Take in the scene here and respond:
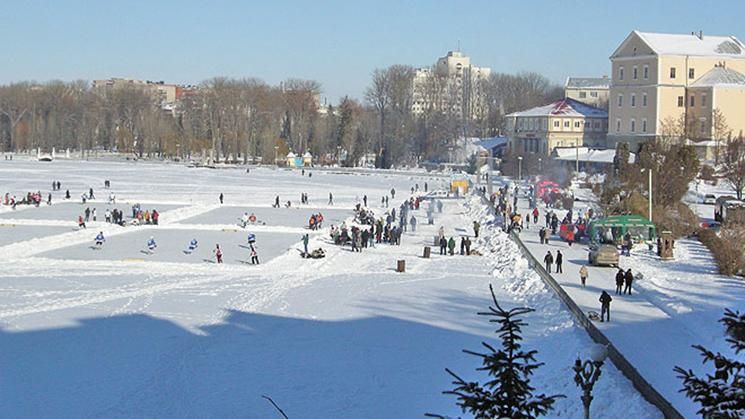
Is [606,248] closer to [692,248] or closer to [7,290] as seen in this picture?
[692,248]

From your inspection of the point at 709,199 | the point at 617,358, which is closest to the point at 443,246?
the point at 617,358

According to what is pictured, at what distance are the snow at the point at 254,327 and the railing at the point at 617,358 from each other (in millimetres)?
139

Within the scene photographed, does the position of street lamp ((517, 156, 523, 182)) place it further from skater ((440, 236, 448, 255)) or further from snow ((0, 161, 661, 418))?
skater ((440, 236, 448, 255))

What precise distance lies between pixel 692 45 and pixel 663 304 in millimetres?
50067

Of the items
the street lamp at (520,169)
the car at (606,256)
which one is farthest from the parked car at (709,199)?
the car at (606,256)

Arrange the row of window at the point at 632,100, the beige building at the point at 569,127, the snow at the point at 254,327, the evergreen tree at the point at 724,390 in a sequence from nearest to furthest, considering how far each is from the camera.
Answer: the evergreen tree at the point at 724,390
the snow at the point at 254,327
the row of window at the point at 632,100
the beige building at the point at 569,127

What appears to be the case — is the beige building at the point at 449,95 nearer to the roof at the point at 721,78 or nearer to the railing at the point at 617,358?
the roof at the point at 721,78

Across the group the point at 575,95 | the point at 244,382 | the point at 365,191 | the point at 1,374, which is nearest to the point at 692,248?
the point at 244,382

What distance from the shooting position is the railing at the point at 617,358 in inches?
433

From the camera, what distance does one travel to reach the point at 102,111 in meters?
116

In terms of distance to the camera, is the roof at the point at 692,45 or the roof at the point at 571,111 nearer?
the roof at the point at 692,45

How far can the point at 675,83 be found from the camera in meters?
62.4

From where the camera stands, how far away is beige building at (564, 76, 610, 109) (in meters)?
104

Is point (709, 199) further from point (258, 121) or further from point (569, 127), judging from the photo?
point (258, 121)
